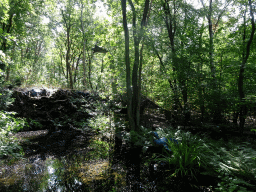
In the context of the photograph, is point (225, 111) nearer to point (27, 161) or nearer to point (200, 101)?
point (200, 101)

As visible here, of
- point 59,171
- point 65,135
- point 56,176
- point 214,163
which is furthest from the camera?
point 65,135

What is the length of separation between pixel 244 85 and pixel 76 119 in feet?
27.3

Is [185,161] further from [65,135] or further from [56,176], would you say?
[65,135]

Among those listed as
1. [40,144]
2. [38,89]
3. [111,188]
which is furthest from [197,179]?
[38,89]

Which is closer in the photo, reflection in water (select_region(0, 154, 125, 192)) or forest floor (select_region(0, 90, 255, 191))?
reflection in water (select_region(0, 154, 125, 192))

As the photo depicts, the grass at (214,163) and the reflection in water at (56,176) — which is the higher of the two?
the grass at (214,163)

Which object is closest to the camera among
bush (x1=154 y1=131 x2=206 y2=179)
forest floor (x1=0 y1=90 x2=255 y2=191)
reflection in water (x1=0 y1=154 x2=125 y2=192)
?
reflection in water (x1=0 y1=154 x2=125 y2=192)

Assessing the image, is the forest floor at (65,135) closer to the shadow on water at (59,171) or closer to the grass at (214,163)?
the shadow on water at (59,171)

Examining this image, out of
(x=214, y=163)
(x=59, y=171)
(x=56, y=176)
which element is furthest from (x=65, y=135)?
(x=214, y=163)

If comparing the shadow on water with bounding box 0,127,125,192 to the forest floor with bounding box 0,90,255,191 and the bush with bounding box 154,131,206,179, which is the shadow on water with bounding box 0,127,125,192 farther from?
the bush with bounding box 154,131,206,179

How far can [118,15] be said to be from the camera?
7176mm

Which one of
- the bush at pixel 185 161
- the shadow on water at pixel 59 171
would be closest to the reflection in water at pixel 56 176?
the shadow on water at pixel 59 171

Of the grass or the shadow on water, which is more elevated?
the grass

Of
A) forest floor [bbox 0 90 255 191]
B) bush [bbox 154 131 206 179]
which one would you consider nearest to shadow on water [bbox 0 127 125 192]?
forest floor [bbox 0 90 255 191]
